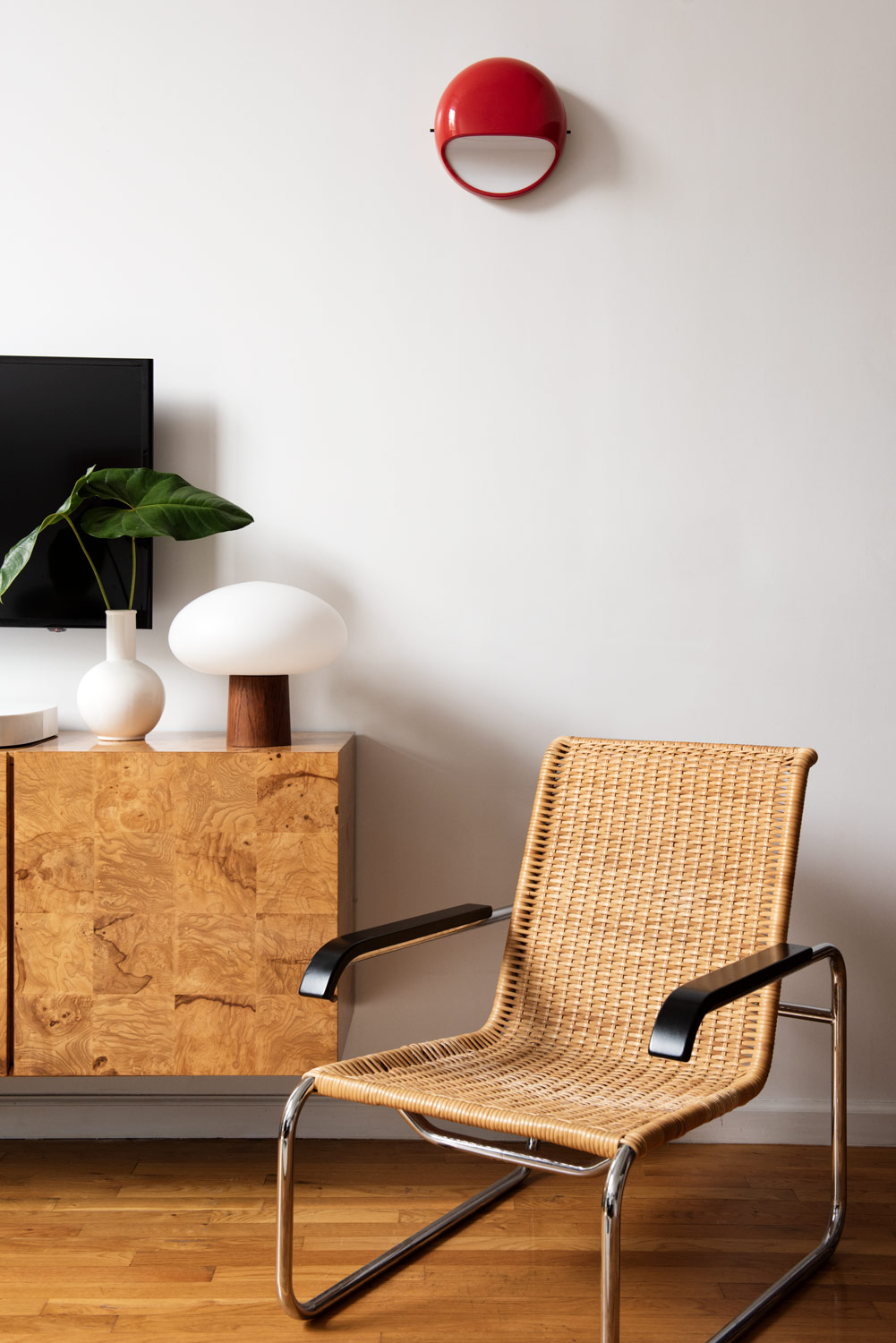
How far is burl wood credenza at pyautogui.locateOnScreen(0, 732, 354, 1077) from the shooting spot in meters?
1.91

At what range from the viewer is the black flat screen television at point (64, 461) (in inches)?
85.9

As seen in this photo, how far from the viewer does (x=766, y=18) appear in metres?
2.26

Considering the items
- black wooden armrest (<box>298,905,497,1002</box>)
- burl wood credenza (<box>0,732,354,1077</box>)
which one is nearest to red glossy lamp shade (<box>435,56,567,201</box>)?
burl wood credenza (<box>0,732,354,1077</box>)

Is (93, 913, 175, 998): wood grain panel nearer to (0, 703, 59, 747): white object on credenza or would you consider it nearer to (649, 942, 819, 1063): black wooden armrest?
(0, 703, 59, 747): white object on credenza

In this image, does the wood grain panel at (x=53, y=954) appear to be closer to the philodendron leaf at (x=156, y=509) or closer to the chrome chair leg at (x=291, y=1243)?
the chrome chair leg at (x=291, y=1243)

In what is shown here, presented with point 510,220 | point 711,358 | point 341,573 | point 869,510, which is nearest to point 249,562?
point 341,573

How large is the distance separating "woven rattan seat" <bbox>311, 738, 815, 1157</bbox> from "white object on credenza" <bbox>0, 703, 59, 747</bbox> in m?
0.83

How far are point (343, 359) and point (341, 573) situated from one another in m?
0.44

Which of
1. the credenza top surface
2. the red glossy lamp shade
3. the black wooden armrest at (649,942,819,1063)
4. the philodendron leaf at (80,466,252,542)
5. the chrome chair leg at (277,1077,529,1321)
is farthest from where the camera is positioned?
the red glossy lamp shade

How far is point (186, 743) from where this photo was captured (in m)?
2.07

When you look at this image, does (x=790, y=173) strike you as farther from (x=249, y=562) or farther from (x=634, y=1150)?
(x=634, y=1150)

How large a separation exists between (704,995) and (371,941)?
51 cm

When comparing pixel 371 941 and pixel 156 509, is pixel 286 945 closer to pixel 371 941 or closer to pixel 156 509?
pixel 371 941

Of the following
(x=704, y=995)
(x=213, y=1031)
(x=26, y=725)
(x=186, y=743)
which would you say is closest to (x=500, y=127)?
(x=186, y=743)
